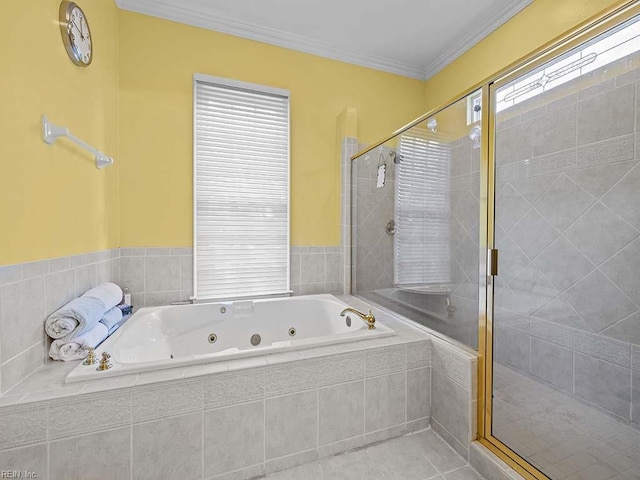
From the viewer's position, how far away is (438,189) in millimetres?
1999

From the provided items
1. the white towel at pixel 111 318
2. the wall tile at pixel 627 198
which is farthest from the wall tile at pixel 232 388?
the wall tile at pixel 627 198

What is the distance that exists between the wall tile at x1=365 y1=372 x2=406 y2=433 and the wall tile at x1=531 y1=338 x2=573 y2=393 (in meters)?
0.78

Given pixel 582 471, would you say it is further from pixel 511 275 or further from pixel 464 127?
pixel 464 127

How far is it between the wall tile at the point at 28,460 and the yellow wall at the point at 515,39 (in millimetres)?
2420

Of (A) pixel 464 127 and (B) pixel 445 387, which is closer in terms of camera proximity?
(B) pixel 445 387

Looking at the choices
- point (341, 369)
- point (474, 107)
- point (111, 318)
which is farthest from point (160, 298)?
point (474, 107)

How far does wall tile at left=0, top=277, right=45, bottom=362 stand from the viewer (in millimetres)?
1017

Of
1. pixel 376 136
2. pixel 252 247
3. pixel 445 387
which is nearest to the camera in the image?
pixel 445 387

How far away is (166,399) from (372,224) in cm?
190

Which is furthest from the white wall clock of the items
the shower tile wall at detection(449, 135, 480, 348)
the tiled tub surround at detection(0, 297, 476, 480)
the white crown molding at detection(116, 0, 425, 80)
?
the shower tile wall at detection(449, 135, 480, 348)

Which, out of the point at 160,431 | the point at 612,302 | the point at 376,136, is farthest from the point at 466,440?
the point at 376,136

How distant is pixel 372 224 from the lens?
2.51 meters

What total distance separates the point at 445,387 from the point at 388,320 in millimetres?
512

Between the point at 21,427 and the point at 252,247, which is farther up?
the point at 252,247
